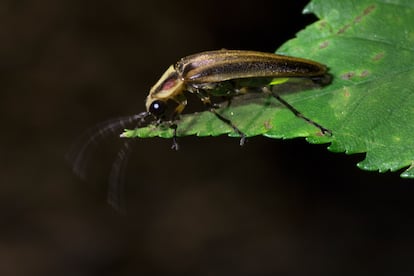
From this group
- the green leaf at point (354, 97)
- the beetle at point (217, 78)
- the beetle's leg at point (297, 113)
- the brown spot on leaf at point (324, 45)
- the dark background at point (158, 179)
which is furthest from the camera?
the dark background at point (158, 179)

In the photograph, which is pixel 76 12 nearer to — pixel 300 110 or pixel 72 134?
pixel 72 134

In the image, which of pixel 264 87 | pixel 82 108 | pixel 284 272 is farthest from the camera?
pixel 82 108

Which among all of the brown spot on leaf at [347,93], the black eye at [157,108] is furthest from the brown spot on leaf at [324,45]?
the black eye at [157,108]

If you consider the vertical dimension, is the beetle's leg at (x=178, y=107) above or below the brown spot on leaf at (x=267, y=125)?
below

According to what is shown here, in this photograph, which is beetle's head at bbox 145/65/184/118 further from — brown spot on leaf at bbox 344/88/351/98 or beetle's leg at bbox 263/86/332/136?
brown spot on leaf at bbox 344/88/351/98

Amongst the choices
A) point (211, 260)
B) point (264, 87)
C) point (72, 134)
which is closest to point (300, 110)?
point (264, 87)

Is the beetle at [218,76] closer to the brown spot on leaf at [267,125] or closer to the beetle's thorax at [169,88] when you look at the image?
the beetle's thorax at [169,88]

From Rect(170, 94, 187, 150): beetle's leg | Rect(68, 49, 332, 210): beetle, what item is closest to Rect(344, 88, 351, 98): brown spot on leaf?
Rect(68, 49, 332, 210): beetle
